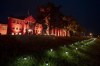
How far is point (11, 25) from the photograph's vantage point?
54.0 meters

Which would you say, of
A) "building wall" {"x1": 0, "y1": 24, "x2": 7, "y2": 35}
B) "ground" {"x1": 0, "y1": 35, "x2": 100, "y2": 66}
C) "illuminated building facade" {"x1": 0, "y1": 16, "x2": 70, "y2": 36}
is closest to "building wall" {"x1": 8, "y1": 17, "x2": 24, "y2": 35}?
"illuminated building facade" {"x1": 0, "y1": 16, "x2": 70, "y2": 36}

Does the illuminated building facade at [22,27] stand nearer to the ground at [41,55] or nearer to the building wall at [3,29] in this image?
the building wall at [3,29]

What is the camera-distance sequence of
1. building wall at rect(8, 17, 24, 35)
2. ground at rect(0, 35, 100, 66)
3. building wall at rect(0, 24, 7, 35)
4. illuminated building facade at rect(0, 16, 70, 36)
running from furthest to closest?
1. building wall at rect(8, 17, 24, 35)
2. illuminated building facade at rect(0, 16, 70, 36)
3. building wall at rect(0, 24, 7, 35)
4. ground at rect(0, 35, 100, 66)

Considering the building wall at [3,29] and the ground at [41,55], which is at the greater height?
the building wall at [3,29]

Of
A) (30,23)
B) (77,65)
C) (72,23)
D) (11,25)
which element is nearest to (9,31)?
(11,25)

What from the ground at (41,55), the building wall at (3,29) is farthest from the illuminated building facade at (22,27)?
the ground at (41,55)

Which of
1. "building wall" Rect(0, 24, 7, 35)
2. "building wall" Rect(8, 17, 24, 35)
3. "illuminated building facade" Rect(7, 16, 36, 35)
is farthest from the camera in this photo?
"illuminated building facade" Rect(7, 16, 36, 35)

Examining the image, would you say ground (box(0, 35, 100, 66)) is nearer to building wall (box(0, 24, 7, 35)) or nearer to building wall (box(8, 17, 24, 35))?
building wall (box(0, 24, 7, 35))

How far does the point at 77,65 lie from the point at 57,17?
48432mm

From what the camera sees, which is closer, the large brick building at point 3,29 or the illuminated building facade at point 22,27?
the large brick building at point 3,29

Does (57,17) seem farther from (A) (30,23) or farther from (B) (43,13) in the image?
(A) (30,23)

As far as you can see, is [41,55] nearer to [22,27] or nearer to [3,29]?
[3,29]

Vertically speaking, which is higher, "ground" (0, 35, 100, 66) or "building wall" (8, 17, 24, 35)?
"building wall" (8, 17, 24, 35)

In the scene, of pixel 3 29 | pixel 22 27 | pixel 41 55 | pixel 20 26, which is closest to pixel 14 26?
pixel 20 26
